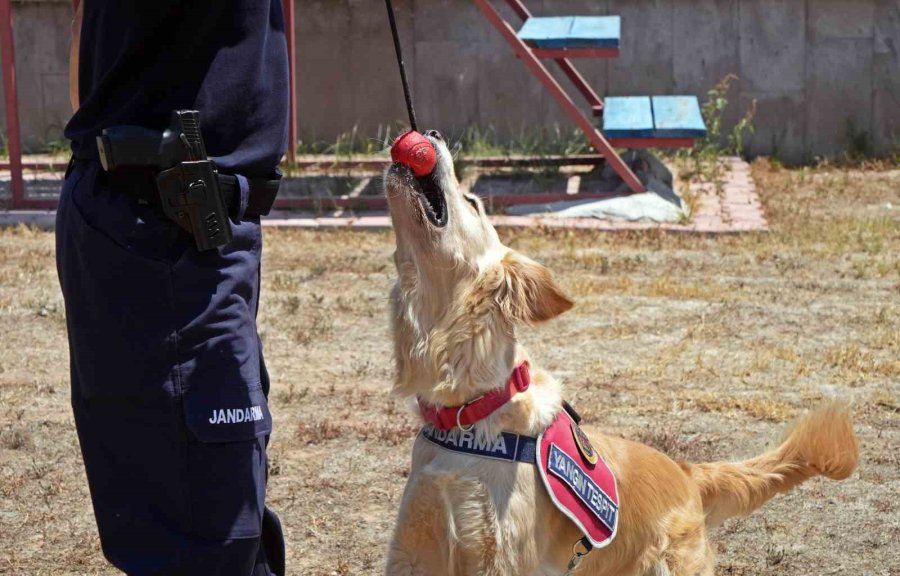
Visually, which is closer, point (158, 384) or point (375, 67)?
point (158, 384)

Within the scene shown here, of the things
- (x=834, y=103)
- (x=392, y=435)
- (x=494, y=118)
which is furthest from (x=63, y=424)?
(x=834, y=103)

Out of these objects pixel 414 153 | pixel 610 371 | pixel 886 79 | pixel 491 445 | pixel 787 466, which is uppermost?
pixel 886 79

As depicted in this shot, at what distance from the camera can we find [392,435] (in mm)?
5320

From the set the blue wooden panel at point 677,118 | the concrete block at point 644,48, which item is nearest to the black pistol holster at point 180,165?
the blue wooden panel at point 677,118

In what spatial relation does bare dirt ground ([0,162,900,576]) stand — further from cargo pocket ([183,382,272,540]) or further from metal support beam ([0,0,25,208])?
cargo pocket ([183,382,272,540])

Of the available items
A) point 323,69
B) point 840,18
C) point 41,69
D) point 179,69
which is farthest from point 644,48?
point 179,69

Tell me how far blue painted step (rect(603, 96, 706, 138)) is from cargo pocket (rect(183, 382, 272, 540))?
23.5 ft

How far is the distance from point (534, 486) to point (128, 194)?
126 cm

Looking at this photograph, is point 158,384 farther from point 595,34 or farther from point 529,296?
point 595,34

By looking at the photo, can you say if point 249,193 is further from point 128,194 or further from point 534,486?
point 534,486

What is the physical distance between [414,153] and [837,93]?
1016cm

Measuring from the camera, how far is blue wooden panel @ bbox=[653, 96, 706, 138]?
31.2ft

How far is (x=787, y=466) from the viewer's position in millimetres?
3650

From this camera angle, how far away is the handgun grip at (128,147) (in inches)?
105
